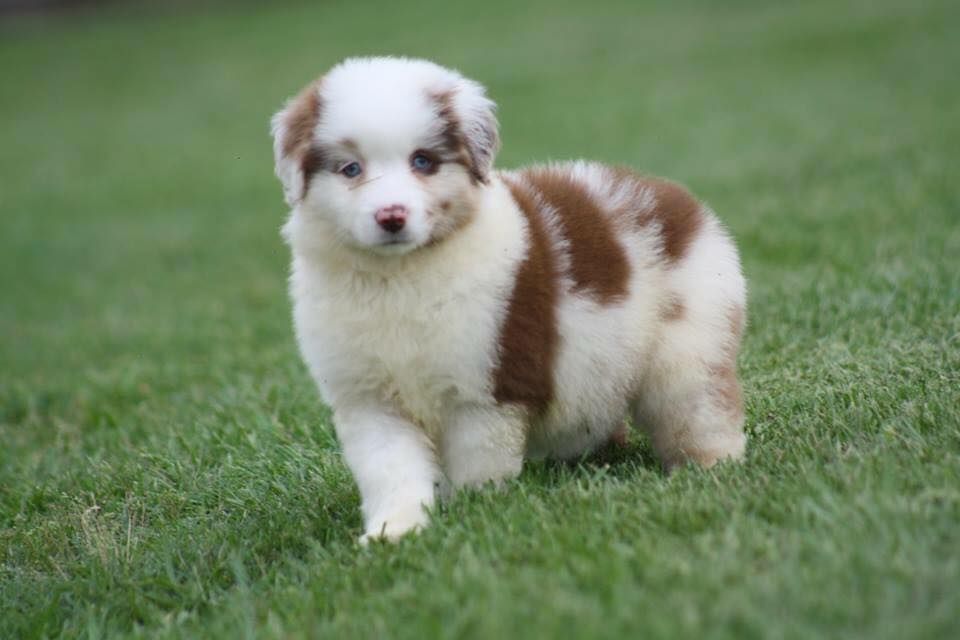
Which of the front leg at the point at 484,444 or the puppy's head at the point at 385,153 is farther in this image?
the front leg at the point at 484,444

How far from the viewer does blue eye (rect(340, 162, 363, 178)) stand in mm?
3641

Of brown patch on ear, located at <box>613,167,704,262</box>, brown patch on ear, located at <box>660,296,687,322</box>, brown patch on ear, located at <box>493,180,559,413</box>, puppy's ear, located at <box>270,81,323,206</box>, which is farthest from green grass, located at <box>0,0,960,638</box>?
puppy's ear, located at <box>270,81,323,206</box>

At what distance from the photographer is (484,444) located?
3754mm

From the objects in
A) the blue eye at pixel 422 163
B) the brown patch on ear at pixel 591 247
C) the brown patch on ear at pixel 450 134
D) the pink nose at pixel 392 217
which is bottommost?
the brown patch on ear at pixel 591 247

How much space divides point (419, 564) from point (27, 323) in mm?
7279

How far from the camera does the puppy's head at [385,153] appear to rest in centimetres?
356

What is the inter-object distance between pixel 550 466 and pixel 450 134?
1.28 m

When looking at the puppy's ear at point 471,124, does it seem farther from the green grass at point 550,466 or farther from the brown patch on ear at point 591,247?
the green grass at point 550,466

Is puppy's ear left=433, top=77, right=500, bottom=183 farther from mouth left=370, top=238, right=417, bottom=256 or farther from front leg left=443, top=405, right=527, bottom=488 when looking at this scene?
front leg left=443, top=405, right=527, bottom=488

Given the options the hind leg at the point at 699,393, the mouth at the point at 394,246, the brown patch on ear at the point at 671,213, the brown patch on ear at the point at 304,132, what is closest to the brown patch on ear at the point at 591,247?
the brown patch on ear at the point at 671,213

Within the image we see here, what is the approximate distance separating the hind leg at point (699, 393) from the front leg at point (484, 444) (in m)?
0.53

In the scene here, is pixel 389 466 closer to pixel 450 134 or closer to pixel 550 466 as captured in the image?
pixel 550 466

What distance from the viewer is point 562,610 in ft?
9.22

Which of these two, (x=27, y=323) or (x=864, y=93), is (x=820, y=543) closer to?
(x=27, y=323)
